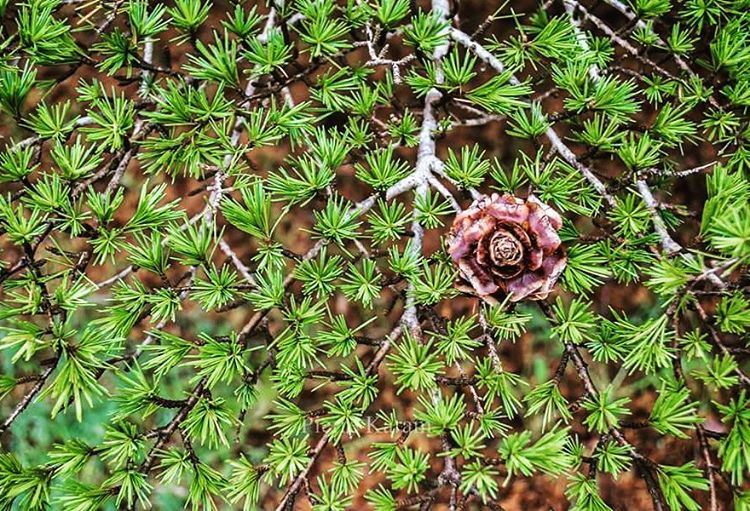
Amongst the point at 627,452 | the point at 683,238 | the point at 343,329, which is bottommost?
the point at 683,238

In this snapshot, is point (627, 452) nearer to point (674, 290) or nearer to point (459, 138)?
point (674, 290)

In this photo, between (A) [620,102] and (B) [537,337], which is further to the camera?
(B) [537,337]

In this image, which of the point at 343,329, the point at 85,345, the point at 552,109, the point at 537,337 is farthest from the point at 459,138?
the point at 85,345

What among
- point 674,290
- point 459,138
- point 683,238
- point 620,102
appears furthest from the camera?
point 459,138

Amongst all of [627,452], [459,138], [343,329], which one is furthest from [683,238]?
[343,329]

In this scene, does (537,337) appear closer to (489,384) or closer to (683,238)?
(683,238)

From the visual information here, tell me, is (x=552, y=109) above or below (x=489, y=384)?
below

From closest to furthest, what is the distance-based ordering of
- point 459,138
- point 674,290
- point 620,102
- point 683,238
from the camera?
point 674,290 < point 620,102 < point 683,238 < point 459,138
